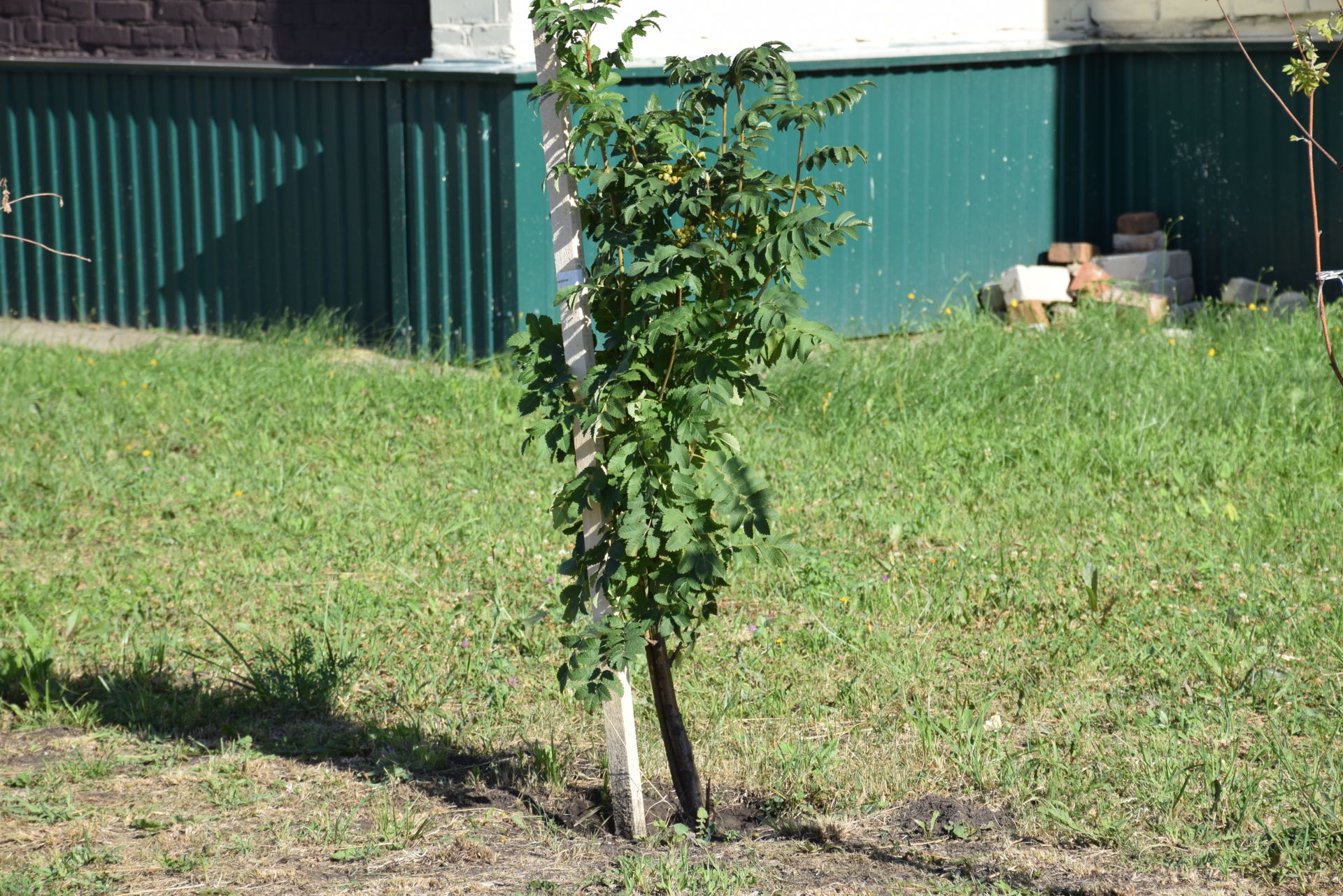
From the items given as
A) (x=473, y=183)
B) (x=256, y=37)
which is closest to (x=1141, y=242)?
(x=473, y=183)

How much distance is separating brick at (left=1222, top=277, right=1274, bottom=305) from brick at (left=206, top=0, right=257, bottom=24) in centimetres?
621

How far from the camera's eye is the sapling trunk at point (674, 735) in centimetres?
347

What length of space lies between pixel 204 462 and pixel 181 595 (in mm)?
1528

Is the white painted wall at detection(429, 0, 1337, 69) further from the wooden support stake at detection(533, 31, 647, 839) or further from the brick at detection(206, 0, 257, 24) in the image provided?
the wooden support stake at detection(533, 31, 647, 839)

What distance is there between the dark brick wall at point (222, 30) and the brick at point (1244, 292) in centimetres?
513

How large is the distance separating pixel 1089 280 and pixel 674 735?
6607mm

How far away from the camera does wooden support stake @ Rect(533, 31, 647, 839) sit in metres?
3.20

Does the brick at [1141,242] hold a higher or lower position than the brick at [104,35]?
lower

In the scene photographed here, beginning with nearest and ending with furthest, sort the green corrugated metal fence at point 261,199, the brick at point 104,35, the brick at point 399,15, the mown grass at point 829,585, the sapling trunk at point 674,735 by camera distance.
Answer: the sapling trunk at point 674,735
the mown grass at point 829,585
the green corrugated metal fence at point 261,199
the brick at point 399,15
the brick at point 104,35

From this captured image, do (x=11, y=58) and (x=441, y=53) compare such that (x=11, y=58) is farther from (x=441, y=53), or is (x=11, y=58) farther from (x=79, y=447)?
(x=79, y=447)

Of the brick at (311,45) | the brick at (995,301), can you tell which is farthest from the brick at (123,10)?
the brick at (995,301)

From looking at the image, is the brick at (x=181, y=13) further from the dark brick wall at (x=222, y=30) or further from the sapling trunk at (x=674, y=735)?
the sapling trunk at (x=674, y=735)

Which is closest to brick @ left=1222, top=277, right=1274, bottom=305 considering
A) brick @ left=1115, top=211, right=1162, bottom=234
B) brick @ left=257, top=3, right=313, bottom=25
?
brick @ left=1115, top=211, right=1162, bottom=234

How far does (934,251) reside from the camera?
9.63 meters
